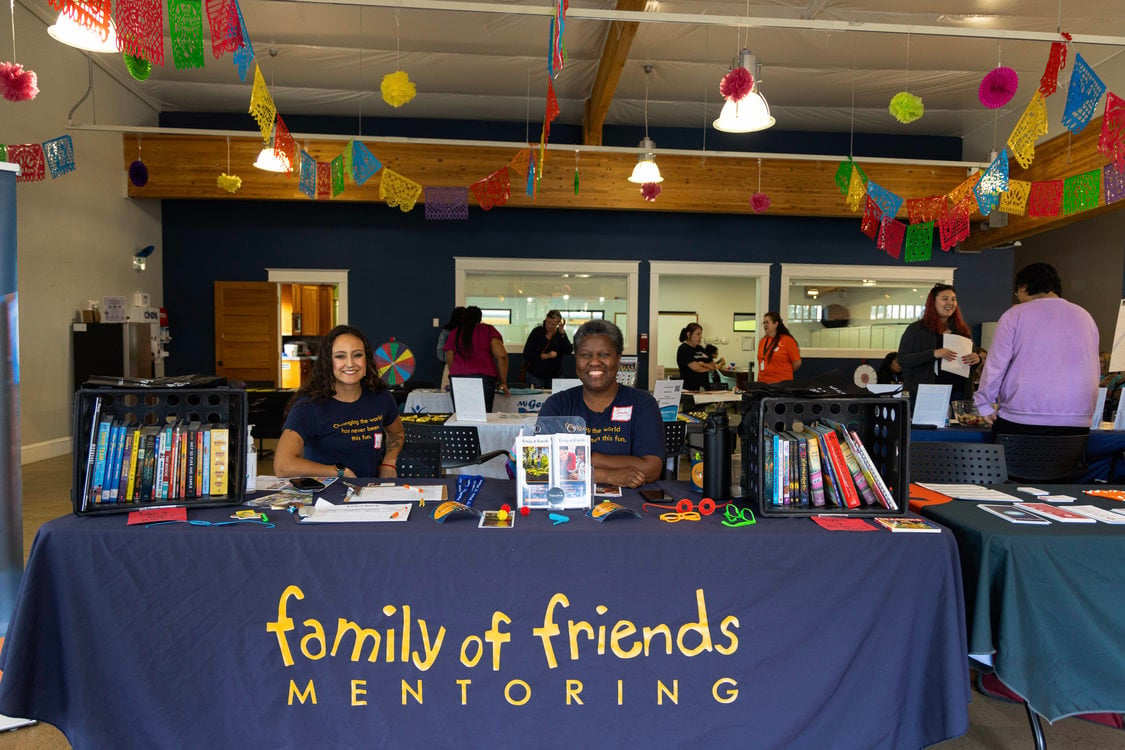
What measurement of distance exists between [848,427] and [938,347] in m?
2.84

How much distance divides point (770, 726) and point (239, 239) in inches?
371

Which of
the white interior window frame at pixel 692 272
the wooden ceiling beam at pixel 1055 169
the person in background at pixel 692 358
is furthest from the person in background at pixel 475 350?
the wooden ceiling beam at pixel 1055 169

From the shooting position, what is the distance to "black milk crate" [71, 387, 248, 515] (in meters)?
1.94

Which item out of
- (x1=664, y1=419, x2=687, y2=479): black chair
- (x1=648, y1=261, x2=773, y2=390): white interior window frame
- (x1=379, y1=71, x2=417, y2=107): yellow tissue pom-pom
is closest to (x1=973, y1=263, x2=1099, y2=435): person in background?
(x1=664, y1=419, x2=687, y2=479): black chair

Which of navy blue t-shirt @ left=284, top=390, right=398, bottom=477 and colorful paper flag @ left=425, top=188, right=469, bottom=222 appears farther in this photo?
colorful paper flag @ left=425, top=188, right=469, bottom=222

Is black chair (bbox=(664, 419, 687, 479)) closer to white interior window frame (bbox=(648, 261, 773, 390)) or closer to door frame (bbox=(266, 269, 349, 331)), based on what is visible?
white interior window frame (bbox=(648, 261, 773, 390))

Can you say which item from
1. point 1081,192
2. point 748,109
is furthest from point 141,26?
point 1081,192

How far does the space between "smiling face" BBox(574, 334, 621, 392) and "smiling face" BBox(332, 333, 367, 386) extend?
98cm

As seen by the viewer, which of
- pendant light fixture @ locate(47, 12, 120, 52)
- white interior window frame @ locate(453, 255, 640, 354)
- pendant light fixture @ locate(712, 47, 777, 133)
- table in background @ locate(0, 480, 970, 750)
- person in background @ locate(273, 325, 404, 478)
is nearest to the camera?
table in background @ locate(0, 480, 970, 750)

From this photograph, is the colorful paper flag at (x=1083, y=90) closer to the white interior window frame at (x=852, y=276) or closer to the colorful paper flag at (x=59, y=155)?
the white interior window frame at (x=852, y=276)

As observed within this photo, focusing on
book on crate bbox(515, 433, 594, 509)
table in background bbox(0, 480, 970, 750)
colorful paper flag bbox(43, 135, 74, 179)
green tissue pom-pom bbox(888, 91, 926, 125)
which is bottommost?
table in background bbox(0, 480, 970, 750)

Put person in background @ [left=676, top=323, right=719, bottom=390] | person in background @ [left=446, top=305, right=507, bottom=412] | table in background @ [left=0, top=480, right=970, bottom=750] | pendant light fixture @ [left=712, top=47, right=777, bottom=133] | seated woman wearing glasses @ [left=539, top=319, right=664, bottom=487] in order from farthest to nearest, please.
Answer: person in background @ [left=676, top=323, right=719, bottom=390] < person in background @ [left=446, top=305, right=507, bottom=412] < pendant light fixture @ [left=712, top=47, right=777, bottom=133] < seated woman wearing glasses @ [left=539, top=319, right=664, bottom=487] < table in background @ [left=0, top=480, right=970, bottom=750]

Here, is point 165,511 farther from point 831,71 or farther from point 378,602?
point 831,71

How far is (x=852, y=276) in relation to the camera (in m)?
9.73
